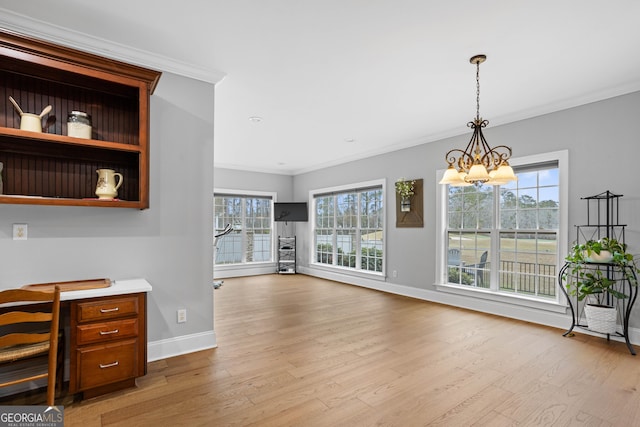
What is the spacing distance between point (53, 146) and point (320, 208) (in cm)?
594

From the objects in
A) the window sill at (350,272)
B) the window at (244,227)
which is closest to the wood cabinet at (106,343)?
the window sill at (350,272)

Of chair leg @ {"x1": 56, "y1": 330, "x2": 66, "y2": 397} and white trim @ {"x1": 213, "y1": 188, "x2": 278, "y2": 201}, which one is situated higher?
white trim @ {"x1": 213, "y1": 188, "x2": 278, "y2": 201}

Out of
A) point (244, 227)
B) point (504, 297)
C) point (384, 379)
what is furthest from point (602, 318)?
point (244, 227)

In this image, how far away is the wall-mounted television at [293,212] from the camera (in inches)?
320

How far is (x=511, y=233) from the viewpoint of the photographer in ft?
14.9

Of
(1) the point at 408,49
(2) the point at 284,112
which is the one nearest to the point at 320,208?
(2) the point at 284,112

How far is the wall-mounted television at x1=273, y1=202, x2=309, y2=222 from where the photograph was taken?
8.12 meters

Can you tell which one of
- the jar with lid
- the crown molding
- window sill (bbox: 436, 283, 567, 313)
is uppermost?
the crown molding

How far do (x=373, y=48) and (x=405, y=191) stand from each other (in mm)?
3248

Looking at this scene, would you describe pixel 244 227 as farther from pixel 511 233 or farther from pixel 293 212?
pixel 511 233

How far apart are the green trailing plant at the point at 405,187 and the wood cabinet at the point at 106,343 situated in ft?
14.4

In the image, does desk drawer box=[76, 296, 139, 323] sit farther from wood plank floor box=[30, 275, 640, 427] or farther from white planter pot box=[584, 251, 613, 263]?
white planter pot box=[584, 251, 613, 263]

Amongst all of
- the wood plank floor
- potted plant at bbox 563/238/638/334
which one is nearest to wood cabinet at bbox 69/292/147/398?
the wood plank floor

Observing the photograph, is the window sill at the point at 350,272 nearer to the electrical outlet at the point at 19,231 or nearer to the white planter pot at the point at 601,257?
the white planter pot at the point at 601,257
